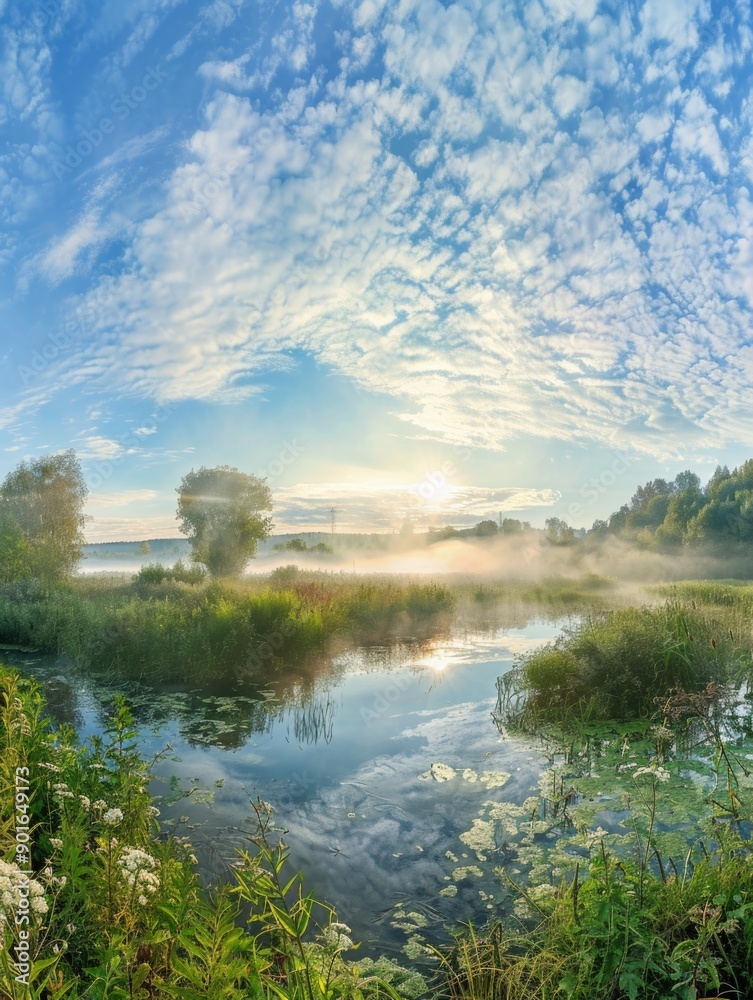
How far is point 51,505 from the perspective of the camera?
3181cm

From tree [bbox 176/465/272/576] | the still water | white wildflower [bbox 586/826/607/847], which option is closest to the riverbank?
the still water

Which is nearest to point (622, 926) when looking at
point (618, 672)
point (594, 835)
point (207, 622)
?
point (594, 835)

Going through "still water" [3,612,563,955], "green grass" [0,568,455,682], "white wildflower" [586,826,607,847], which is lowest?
"still water" [3,612,563,955]

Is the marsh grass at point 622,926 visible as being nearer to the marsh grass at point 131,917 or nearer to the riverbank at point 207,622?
the marsh grass at point 131,917

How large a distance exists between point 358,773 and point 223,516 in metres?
26.7

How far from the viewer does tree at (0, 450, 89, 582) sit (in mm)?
30438

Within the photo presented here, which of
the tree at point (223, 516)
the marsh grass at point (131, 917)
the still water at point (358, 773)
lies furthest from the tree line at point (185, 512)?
the marsh grass at point (131, 917)

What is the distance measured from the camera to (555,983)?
309 cm

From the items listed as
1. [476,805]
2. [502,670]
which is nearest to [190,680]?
[502,670]

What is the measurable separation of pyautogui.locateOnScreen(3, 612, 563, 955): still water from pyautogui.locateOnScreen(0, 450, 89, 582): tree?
20188mm

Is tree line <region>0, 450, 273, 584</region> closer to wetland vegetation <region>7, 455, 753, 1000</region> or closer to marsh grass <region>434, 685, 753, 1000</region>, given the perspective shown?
wetland vegetation <region>7, 455, 753, 1000</region>

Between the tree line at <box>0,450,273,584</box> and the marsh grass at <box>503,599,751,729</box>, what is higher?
the tree line at <box>0,450,273,584</box>

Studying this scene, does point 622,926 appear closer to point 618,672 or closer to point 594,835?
point 594,835

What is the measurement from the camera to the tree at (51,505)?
99.9 ft
